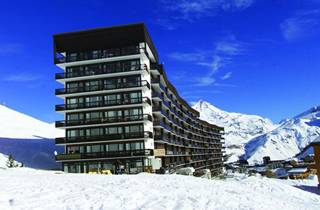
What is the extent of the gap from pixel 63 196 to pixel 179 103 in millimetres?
77354

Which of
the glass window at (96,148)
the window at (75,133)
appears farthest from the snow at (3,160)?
the glass window at (96,148)

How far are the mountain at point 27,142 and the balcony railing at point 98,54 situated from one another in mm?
21211

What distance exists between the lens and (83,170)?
54.6 metres

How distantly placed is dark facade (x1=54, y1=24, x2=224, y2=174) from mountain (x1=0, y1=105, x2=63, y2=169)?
39.8 feet

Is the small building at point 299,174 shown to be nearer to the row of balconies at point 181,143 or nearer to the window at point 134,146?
the row of balconies at point 181,143

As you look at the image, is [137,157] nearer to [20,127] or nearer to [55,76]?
[55,76]

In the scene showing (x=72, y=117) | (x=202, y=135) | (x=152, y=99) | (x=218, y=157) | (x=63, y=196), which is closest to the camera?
(x=63, y=196)

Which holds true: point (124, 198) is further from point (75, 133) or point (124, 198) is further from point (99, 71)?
point (99, 71)

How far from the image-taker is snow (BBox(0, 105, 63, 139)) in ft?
278

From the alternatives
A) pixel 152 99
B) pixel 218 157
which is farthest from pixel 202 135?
pixel 152 99

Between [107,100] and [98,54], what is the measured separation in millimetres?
8640

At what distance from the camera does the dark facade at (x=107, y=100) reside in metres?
55.0

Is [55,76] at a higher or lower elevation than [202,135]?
higher

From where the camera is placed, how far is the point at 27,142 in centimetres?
7694
